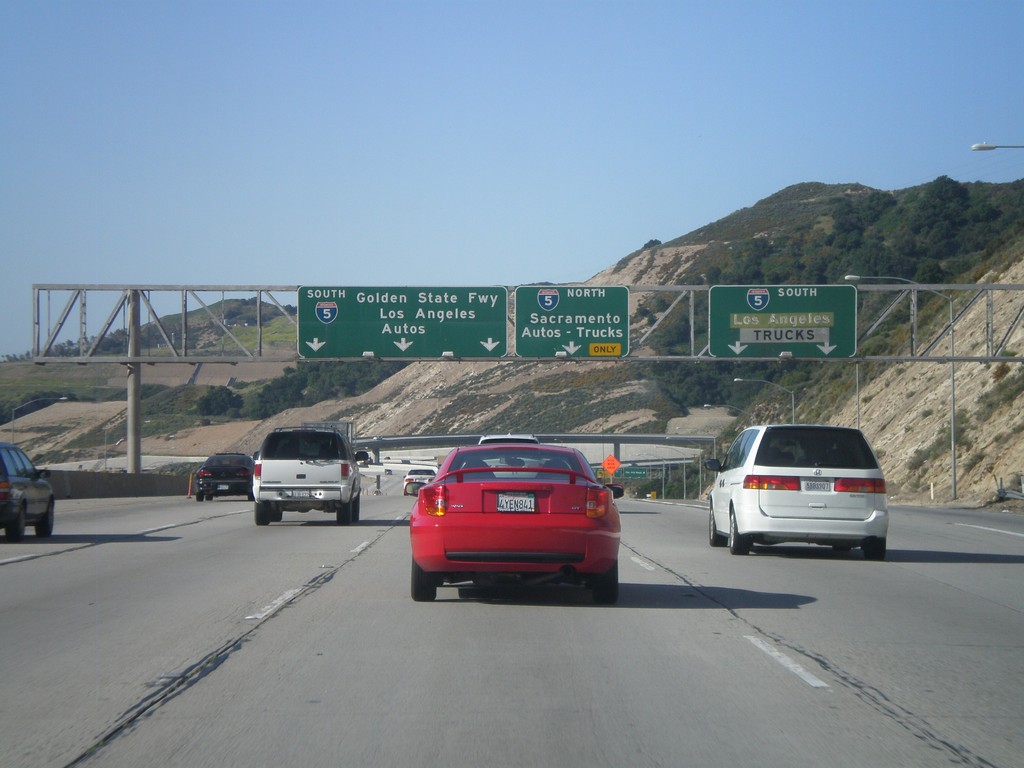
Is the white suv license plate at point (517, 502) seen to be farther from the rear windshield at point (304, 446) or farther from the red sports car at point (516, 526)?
the rear windshield at point (304, 446)

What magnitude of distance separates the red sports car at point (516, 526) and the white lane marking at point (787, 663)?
1.97 m

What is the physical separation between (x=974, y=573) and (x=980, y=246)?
3579 inches

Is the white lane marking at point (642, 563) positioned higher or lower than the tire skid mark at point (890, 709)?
lower

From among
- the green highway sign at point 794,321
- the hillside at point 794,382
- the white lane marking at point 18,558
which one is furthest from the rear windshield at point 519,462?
the hillside at point 794,382

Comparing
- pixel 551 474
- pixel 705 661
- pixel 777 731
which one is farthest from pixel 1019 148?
pixel 777 731

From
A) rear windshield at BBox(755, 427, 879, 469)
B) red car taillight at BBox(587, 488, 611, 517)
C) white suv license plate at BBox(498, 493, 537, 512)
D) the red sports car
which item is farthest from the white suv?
red car taillight at BBox(587, 488, 611, 517)

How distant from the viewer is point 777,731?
7031 mm

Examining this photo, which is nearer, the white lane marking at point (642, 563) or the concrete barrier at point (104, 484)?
the white lane marking at point (642, 563)

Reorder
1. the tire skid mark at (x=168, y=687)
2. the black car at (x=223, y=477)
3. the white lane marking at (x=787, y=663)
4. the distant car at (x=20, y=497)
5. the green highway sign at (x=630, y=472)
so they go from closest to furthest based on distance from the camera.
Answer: the tire skid mark at (x=168, y=687) → the white lane marking at (x=787, y=663) → the distant car at (x=20, y=497) → the black car at (x=223, y=477) → the green highway sign at (x=630, y=472)

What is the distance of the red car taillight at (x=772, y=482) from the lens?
16922 millimetres

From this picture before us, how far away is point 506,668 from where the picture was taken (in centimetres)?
891

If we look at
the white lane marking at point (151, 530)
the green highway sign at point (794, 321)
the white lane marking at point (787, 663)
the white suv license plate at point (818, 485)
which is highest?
the green highway sign at point (794, 321)

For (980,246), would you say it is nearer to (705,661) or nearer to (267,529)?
(267,529)

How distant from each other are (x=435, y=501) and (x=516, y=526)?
0.87 metres
